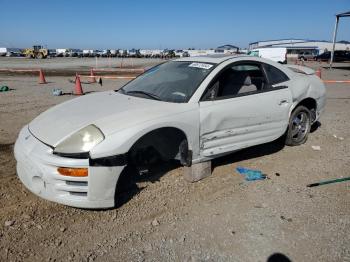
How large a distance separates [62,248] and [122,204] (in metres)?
0.89

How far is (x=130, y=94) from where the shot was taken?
454cm

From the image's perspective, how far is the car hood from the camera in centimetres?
347

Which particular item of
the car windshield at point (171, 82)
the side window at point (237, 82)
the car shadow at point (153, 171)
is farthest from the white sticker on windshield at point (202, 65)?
the car shadow at point (153, 171)

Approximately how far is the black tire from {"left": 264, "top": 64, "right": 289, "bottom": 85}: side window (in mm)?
609

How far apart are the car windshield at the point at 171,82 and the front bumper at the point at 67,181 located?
4.26 ft

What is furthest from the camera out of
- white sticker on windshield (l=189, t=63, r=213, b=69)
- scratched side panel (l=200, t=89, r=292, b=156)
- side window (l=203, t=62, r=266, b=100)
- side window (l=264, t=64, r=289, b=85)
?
side window (l=264, t=64, r=289, b=85)

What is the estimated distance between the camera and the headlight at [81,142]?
327cm

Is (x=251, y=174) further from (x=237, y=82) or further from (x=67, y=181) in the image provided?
(x=67, y=181)

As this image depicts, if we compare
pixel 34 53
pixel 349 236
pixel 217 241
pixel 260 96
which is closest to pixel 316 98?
pixel 260 96

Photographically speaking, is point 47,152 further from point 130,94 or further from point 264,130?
point 264,130

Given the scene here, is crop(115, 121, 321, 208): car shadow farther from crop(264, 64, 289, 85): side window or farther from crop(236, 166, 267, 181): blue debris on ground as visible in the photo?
crop(264, 64, 289, 85): side window

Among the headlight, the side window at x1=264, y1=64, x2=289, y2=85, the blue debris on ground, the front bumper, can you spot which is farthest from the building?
the front bumper

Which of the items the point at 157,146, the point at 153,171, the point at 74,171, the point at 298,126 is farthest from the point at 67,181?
the point at 298,126

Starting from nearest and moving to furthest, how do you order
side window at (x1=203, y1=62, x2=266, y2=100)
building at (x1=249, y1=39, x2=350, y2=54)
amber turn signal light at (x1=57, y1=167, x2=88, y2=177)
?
amber turn signal light at (x1=57, y1=167, x2=88, y2=177), side window at (x1=203, y1=62, x2=266, y2=100), building at (x1=249, y1=39, x2=350, y2=54)
